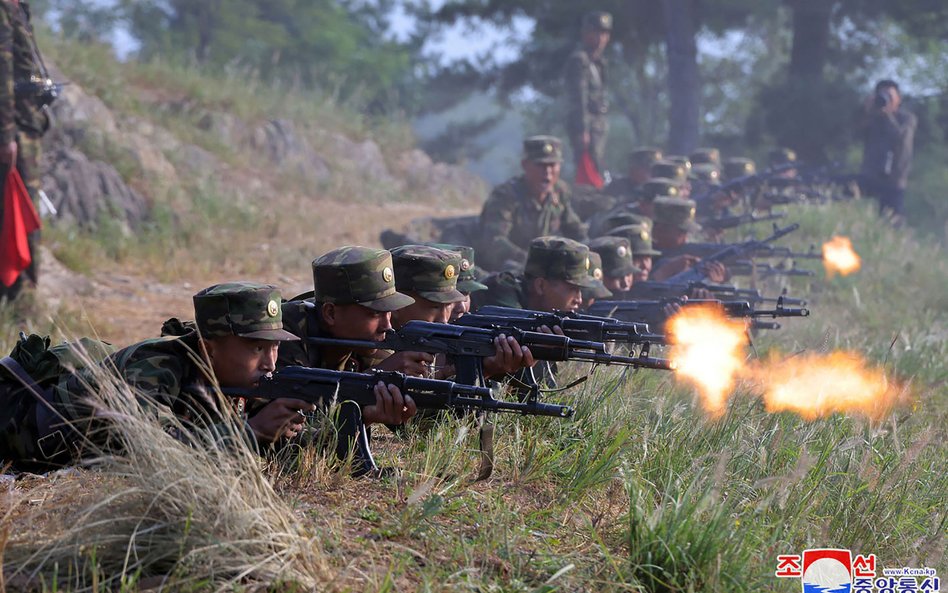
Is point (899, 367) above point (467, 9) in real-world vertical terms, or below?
below

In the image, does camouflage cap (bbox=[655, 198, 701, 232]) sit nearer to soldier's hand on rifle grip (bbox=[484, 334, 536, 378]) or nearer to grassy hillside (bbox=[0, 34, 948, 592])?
grassy hillside (bbox=[0, 34, 948, 592])

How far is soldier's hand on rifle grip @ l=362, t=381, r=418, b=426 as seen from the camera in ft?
14.3

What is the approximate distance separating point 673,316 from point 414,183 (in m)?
13.9

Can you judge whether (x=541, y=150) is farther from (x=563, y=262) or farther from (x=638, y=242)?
(x=563, y=262)

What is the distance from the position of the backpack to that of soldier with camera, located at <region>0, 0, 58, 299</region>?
13.8 ft

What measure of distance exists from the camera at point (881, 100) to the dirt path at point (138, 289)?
27.0ft

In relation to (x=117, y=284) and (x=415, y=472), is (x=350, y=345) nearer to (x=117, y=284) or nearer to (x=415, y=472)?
(x=415, y=472)

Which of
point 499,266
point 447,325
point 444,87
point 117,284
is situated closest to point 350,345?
point 447,325

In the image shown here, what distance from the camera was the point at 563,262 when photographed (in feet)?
23.3

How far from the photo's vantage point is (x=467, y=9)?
2267 cm

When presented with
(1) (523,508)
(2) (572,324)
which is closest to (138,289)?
(2) (572,324)

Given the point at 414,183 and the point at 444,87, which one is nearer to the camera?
the point at 414,183

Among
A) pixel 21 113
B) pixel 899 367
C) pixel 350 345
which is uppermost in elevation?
pixel 21 113

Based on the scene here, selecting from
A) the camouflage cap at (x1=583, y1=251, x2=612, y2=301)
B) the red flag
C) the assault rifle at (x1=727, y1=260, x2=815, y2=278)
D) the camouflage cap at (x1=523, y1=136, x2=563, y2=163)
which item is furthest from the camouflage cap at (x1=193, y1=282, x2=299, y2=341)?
the red flag
